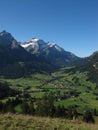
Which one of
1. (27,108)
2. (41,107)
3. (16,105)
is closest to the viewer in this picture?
(41,107)

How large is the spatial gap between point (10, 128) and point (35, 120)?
12.0ft

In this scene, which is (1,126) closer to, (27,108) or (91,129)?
(91,129)

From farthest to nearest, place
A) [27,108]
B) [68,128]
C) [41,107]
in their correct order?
[27,108], [41,107], [68,128]

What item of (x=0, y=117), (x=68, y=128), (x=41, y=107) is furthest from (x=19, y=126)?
(x=41, y=107)

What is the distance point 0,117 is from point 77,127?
246 inches

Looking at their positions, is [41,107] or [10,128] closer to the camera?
[10,128]

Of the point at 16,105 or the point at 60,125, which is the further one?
the point at 16,105

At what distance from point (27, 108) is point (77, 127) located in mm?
91934

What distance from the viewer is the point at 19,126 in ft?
65.2

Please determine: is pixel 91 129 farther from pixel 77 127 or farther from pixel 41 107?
pixel 41 107

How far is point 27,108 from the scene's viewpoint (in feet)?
366

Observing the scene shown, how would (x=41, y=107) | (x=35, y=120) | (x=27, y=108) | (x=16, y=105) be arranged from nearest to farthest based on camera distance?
(x=35, y=120) → (x=41, y=107) → (x=27, y=108) → (x=16, y=105)

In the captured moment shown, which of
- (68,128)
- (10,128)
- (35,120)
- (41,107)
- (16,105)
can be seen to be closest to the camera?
(10,128)

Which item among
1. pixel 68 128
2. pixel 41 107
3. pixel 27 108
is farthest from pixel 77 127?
pixel 27 108
